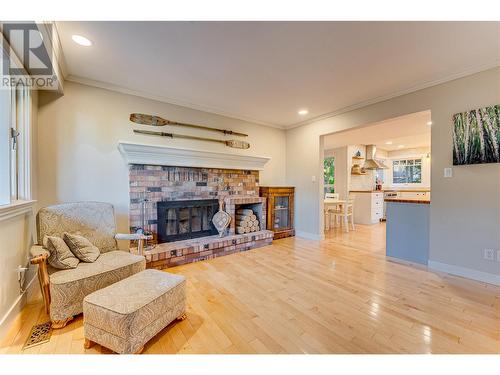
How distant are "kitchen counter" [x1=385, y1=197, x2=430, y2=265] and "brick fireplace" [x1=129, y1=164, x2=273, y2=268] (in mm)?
1950

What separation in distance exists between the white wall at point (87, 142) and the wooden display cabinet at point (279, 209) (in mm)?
2095

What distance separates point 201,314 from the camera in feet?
6.18

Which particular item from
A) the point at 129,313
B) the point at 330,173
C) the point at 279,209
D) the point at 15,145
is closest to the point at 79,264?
the point at 129,313

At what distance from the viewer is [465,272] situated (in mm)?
2625

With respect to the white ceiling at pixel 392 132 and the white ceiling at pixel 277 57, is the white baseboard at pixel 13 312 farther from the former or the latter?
the white ceiling at pixel 392 132

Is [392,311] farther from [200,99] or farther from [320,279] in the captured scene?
[200,99]

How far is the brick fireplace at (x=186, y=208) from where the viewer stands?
10.1 feet

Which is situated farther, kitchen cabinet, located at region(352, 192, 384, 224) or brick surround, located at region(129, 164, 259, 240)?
kitchen cabinet, located at region(352, 192, 384, 224)

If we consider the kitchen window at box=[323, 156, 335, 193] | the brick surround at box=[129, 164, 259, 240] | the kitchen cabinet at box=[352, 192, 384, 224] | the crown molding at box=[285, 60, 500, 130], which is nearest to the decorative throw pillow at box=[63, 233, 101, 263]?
the brick surround at box=[129, 164, 259, 240]

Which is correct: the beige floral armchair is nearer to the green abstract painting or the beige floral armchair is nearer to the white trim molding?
the white trim molding

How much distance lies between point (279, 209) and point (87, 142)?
11.2 feet

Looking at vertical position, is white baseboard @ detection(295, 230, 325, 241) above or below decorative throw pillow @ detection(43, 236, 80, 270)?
below

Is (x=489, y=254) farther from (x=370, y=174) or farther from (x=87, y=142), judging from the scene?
(x=370, y=174)

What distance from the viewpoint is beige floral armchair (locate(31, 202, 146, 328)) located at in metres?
1.69
